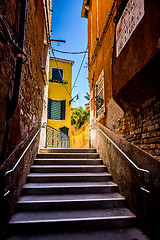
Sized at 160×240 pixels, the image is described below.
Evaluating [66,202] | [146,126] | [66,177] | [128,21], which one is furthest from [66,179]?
[128,21]

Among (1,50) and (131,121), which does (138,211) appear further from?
(1,50)

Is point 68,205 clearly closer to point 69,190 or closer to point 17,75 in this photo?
point 69,190

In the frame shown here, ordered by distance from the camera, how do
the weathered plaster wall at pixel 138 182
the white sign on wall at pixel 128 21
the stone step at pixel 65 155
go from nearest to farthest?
1. the weathered plaster wall at pixel 138 182
2. the white sign on wall at pixel 128 21
3. the stone step at pixel 65 155

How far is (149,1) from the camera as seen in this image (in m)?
2.03

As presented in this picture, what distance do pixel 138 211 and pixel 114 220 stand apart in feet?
1.35

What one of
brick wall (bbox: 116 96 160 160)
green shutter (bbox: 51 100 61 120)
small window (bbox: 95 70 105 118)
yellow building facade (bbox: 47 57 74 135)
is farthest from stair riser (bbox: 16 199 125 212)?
green shutter (bbox: 51 100 61 120)

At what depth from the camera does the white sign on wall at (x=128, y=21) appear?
238 centimetres

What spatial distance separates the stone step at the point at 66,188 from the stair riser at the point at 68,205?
343mm

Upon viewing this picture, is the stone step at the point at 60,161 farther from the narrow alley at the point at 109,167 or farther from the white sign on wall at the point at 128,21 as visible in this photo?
the white sign on wall at the point at 128,21

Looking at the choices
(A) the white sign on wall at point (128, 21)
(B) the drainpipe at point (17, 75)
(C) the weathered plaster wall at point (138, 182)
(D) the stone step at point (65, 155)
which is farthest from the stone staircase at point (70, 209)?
(A) the white sign on wall at point (128, 21)

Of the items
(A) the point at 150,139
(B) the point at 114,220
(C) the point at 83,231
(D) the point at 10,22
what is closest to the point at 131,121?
(A) the point at 150,139

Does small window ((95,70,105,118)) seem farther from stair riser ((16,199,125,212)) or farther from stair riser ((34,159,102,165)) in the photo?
stair riser ((16,199,125,212))

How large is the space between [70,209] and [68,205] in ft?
0.25

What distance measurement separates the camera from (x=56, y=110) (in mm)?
12047
